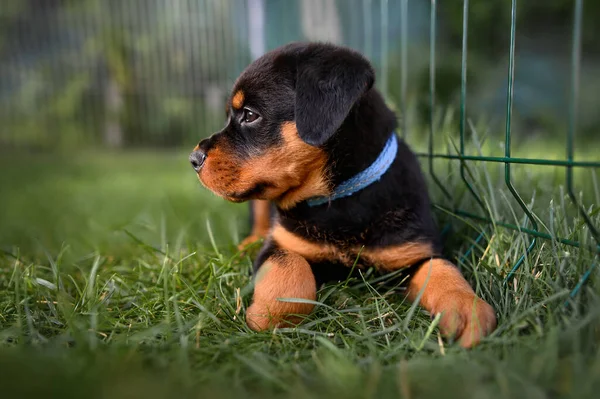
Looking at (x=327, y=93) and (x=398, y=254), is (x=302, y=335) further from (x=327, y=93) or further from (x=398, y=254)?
(x=327, y=93)

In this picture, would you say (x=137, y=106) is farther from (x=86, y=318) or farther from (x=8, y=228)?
(x=86, y=318)

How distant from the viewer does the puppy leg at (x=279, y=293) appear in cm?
172

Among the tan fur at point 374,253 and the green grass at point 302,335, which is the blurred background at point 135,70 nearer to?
the green grass at point 302,335

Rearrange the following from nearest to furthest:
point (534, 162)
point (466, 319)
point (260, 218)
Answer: point (466, 319) < point (534, 162) < point (260, 218)

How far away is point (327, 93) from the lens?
1885 millimetres

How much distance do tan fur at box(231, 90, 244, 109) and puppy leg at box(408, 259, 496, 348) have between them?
1.10m

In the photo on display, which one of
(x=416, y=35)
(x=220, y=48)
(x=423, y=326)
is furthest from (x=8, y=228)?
(x=220, y=48)

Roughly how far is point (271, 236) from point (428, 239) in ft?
2.42

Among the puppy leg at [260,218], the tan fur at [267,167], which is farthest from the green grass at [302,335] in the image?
the puppy leg at [260,218]

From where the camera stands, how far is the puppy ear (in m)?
1.86

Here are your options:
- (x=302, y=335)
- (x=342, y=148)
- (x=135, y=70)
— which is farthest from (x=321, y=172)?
(x=135, y=70)

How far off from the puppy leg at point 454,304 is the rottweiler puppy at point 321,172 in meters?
0.02

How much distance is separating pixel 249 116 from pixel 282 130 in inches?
8.1

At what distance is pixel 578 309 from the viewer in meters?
1.43
